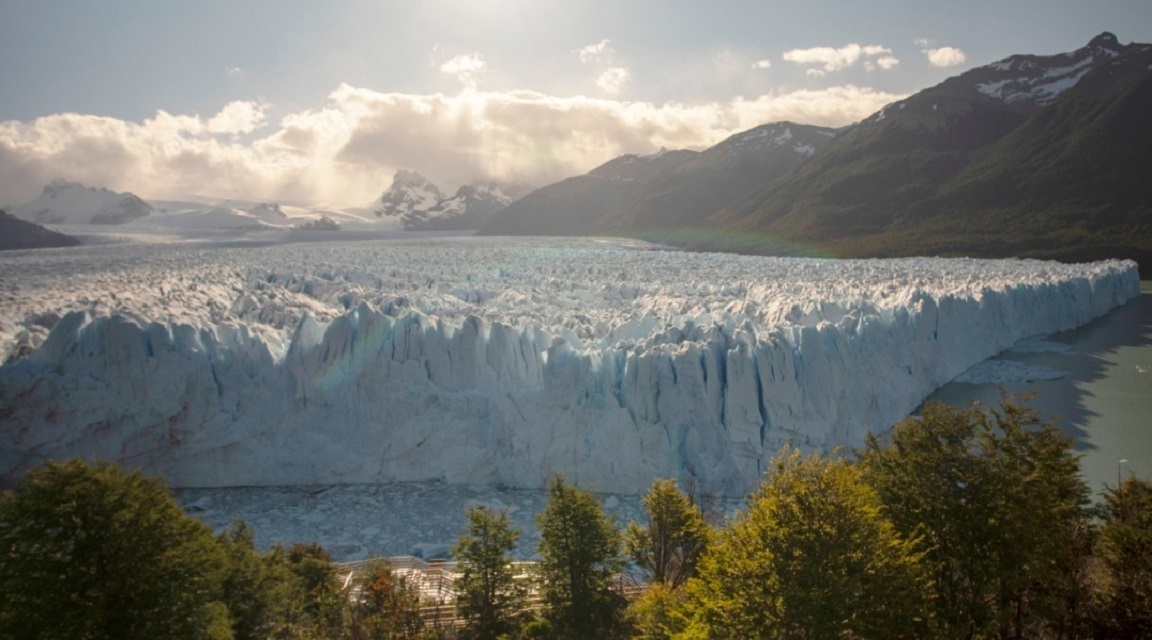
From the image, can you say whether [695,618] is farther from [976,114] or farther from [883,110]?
[883,110]

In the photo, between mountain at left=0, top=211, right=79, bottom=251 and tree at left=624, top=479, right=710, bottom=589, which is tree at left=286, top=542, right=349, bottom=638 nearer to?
tree at left=624, top=479, right=710, bottom=589

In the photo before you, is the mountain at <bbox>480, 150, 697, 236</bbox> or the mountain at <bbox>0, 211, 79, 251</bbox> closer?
the mountain at <bbox>0, 211, 79, 251</bbox>

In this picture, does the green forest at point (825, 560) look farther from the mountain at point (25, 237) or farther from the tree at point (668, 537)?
→ the mountain at point (25, 237)

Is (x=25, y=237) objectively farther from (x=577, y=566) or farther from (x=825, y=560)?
(x=825, y=560)

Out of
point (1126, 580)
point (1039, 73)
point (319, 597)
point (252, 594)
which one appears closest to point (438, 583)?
point (319, 597)

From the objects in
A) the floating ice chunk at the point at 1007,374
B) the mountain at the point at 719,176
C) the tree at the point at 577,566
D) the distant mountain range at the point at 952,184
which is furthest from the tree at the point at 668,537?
the mountain at the point at 719,176

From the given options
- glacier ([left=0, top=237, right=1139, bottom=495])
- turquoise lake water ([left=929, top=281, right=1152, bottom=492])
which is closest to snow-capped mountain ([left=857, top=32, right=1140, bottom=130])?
turquoise lake water ([left=929, top=281, right=1152, bottom=492])
